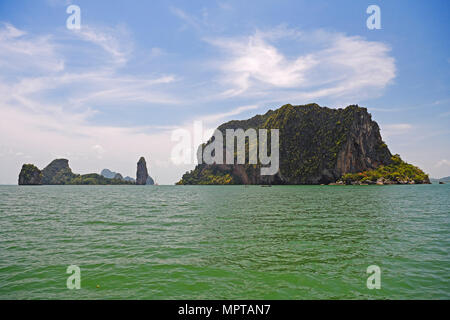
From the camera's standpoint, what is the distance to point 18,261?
1194 cm
